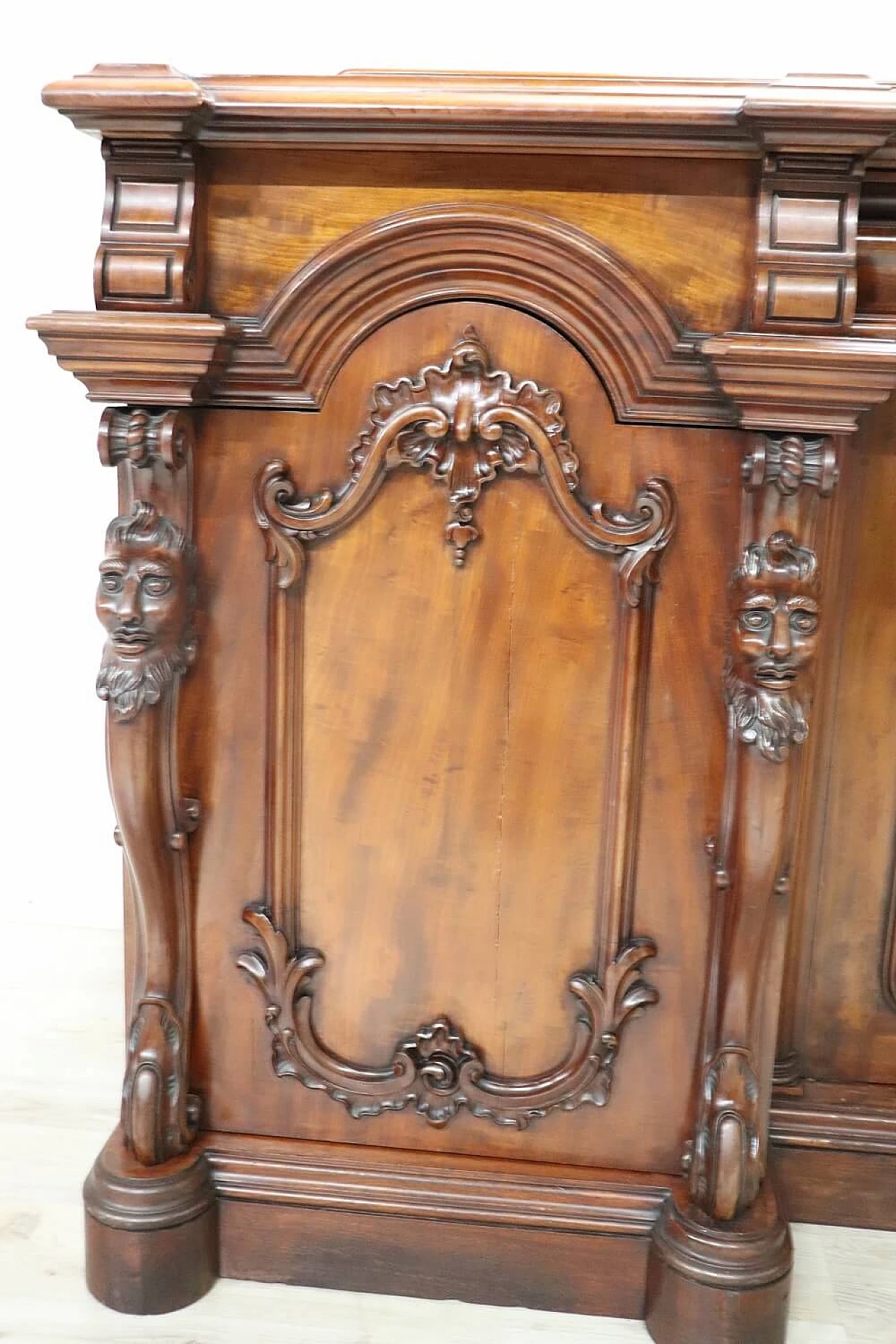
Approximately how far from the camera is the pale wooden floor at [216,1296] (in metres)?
1.58

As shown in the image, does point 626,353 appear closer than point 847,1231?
Result: Yes

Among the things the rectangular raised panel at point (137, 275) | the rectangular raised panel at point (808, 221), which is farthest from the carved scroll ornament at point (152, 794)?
the rectangular raised panel at point (808, 221)

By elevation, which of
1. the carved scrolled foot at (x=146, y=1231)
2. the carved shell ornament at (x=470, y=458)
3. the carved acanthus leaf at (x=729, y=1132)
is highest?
the carved shell ornament at (x=470, y=458)

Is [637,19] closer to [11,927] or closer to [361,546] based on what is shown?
[361,546]

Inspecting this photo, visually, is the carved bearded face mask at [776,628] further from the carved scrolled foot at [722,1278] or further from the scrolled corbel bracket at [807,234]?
the carved scrolled foot at [722,1278]

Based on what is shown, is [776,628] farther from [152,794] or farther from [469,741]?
[152,794]

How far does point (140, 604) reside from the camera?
4.79ft

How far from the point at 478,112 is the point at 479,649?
56 centimetres

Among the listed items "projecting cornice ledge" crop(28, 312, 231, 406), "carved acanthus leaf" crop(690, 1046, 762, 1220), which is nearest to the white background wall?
"projecting cornice ledge" crop(28, 312, 231, 406)

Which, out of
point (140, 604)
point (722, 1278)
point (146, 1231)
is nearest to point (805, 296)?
point (140, 604)

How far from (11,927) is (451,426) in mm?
1748

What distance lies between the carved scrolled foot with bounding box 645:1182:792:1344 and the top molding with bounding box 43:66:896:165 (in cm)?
118

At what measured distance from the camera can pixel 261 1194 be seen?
1.63m

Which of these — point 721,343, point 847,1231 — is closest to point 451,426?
point 721,343
